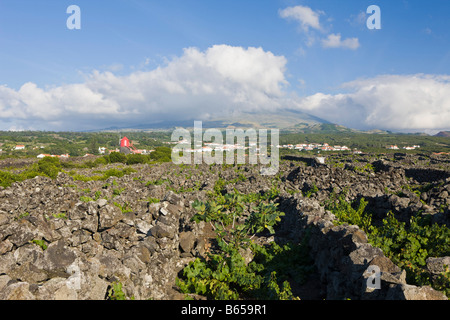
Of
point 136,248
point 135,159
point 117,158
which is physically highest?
point 136,248

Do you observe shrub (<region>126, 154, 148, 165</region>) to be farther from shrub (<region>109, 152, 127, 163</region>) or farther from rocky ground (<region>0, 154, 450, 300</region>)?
rocky ground (<region>0, 154, 450, 300</region>)

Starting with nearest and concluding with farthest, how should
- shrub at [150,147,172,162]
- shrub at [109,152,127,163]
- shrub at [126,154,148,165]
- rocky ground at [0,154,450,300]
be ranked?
rocky ground at [0,154,450,300]
shrub at [126,154,148,165]
shrub at [109,152,127,163]
shrub at [150,147,172,162]

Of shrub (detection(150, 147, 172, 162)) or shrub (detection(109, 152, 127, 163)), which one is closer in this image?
shrub (detection(109, 152, 127, 163))

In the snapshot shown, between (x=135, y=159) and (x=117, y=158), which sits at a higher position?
(x=117, y=158)

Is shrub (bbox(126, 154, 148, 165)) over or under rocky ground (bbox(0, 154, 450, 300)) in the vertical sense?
under

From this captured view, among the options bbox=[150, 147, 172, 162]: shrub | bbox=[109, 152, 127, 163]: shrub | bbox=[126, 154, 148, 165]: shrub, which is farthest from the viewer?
bbox=[150, 147, 172, 162]: shrub

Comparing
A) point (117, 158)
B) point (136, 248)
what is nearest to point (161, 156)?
point (117, 158)

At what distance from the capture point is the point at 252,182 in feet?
79.9

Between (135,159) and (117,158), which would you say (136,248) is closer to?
(135,159)

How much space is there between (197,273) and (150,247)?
176 centimetres

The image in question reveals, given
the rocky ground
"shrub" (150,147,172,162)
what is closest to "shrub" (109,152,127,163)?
"shrub" (150,147,172,162)

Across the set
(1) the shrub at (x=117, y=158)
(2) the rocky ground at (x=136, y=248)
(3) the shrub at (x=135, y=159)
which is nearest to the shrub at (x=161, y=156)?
(3) the shrub at (x=135, y=159)
